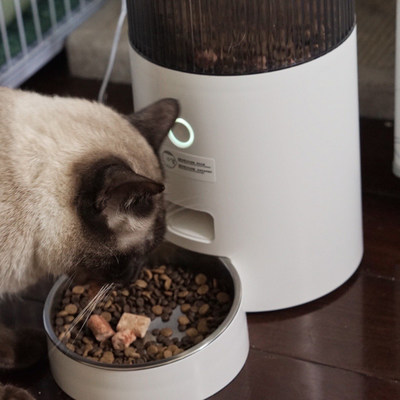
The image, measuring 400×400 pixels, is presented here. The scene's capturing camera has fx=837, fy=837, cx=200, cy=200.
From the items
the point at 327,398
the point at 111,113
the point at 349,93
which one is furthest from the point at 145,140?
the point at 327,398

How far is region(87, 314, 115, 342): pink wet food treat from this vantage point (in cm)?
144

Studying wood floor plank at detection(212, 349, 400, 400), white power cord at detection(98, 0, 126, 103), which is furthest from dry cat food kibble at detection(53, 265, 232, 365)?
white power cord at detection(98, 0, 126, 103)

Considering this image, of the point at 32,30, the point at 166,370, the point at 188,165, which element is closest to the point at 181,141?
the point at 188,165

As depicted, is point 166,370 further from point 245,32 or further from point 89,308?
point 245,32

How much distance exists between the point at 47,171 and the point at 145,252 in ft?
0.76

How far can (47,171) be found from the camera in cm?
119

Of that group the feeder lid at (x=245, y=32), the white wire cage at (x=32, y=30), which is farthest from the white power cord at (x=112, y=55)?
the feeder lid at (x=245, y=32)

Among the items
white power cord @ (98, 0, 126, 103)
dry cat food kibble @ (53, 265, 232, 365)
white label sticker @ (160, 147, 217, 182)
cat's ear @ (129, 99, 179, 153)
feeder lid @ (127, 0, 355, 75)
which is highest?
feeder lid @ (127, 0, 355, 75)

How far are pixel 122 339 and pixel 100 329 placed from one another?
1.8 inches

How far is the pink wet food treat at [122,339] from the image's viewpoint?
4.66 ft

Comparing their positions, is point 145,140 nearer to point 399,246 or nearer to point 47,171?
point 47,171

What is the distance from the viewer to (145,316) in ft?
4.90

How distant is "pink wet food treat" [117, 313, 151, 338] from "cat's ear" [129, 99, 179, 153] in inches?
12.2

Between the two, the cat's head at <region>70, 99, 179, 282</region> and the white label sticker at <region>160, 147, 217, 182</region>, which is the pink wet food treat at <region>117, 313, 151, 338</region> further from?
the white label sticker at <region>160, 147, 217, 182</region>
